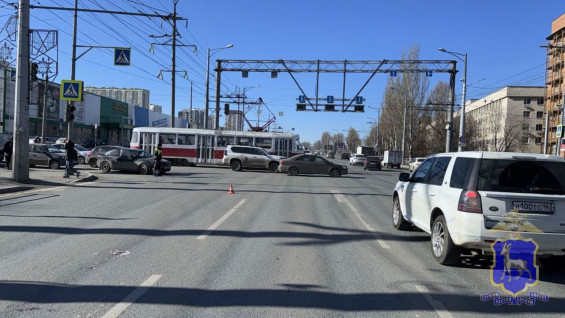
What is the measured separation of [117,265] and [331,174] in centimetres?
2201

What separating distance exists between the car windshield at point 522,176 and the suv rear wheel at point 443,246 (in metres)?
0.87

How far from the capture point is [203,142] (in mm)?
33031

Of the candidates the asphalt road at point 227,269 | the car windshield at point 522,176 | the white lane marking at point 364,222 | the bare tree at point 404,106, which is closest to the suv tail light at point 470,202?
the car windshield at point 522,176

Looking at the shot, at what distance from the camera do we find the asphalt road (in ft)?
14.0

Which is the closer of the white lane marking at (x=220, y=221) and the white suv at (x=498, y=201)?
the white suv at (x=498, y=201)

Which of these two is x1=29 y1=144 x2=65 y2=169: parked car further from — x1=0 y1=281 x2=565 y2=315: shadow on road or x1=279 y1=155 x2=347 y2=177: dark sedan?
x1=0 y1=281 x2=565 y2=315: shadow on road

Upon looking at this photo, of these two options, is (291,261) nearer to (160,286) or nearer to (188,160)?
(160,286)

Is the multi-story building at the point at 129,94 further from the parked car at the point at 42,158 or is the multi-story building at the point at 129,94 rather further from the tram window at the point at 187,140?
the parked car at the point at 42,158

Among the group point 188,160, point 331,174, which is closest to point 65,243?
point 331,174

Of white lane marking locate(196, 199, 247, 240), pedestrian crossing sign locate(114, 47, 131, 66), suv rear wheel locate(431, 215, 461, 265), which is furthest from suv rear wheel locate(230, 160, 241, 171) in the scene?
suv rear wheel locate(431, 215, 461, 265)

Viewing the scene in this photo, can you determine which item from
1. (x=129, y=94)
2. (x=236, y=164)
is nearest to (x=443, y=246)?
(x=236, y=164)

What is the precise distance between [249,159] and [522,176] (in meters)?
24.7

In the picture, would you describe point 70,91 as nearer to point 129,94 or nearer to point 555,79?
point 555,79

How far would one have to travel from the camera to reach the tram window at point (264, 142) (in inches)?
1299
